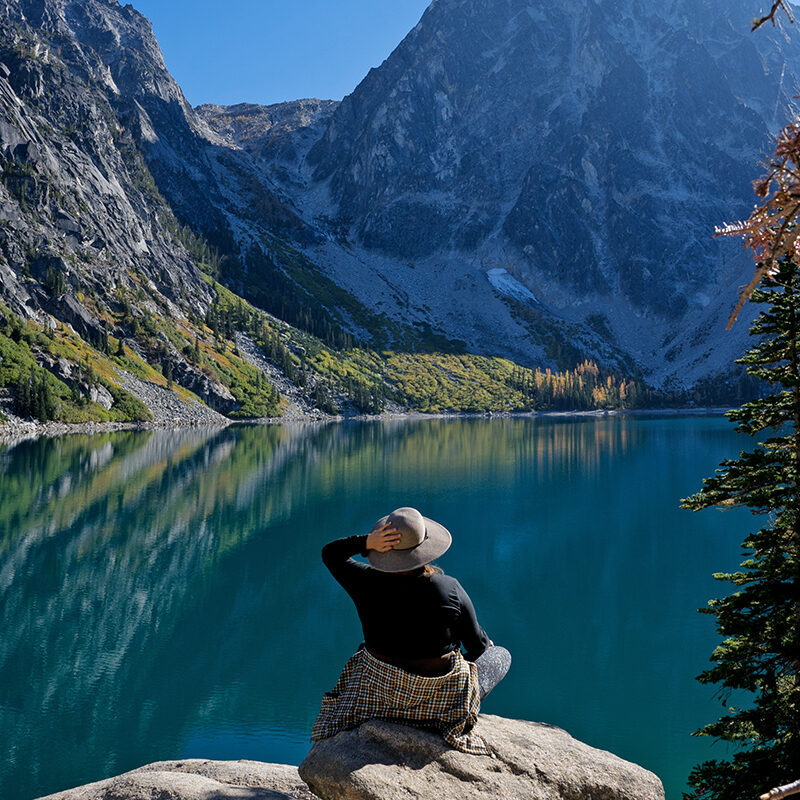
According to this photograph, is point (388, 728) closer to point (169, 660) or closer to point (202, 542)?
point (169, 660)

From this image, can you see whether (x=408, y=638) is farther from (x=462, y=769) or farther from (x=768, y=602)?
(x=768, y=602)

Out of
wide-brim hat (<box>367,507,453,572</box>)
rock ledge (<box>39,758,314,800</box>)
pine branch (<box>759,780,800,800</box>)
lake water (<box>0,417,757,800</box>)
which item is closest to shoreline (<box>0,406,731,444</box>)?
lake water (<box>0,417,757,800</box>)

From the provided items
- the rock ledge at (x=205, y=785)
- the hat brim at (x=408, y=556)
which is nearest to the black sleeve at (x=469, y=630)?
the hat brim at (x=408, y=556)

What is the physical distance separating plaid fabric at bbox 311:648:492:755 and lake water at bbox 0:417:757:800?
28.5 feet

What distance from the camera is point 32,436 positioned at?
85.7 m

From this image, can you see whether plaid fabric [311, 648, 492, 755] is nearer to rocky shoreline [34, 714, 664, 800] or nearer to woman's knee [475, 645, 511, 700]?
rocky shoreline [34, 714, 664, 800]

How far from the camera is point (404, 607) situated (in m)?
6.62

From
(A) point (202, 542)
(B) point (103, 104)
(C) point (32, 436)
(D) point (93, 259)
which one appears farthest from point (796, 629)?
(B) point (103, 104)

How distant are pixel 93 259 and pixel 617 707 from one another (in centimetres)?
14991

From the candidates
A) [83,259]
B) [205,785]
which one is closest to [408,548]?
[205,785]

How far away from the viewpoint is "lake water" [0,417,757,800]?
15234mm

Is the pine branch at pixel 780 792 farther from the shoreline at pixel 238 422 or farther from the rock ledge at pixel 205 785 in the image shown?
the shoreline at pixel 238 422

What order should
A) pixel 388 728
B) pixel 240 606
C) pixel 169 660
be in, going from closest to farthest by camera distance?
pixel 388 728
pixel 169 660
pixel 240 606

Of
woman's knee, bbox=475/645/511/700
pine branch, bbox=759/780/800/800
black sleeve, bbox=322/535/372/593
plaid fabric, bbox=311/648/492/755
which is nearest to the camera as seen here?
pine branch, bbox=759/780/800/800
